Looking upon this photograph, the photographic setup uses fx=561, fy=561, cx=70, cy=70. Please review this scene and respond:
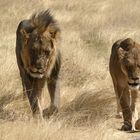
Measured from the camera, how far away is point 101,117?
695cm

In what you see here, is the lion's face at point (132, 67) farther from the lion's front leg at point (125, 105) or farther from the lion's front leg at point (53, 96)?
the lion's front leg at point (53, 96)

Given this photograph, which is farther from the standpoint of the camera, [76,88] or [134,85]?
[76,88]

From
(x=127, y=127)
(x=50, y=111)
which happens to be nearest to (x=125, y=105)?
(x=127, y=127)

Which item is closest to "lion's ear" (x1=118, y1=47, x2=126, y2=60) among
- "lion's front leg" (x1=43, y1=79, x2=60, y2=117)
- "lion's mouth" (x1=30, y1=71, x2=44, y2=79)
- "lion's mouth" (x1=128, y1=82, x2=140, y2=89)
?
"lion's mouth" (x1=128, y1=82, x2=140, y2=89)

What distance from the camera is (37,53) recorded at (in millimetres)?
6914

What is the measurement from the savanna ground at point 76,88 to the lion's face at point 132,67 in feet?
1.89

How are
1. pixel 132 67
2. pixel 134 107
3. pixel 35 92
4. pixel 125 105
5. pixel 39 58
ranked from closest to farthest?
pixel 132 67 → pixel 125 105 → pixel 39 58 → pixel 134 107 → pixel 35 92

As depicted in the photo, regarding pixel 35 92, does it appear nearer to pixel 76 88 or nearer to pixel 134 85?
pixel 76 88

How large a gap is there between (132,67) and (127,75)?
0.41ft

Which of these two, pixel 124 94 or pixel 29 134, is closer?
pixel 29 134

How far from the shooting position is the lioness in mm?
6238

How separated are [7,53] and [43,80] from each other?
3286mm

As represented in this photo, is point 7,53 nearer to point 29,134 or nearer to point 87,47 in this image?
point 87,47

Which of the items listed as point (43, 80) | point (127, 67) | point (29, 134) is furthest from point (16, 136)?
point (43, 80)
